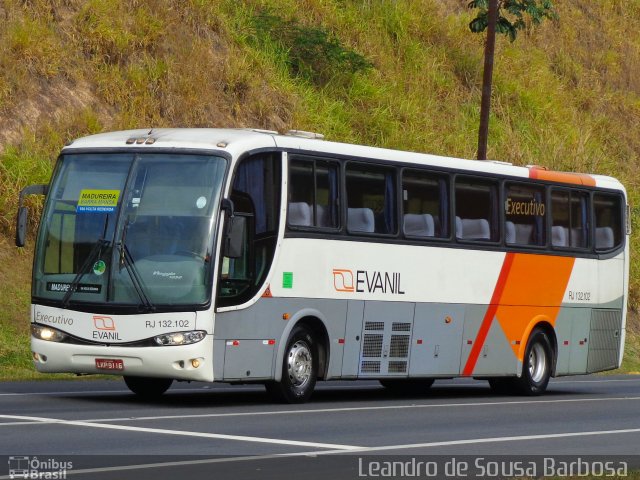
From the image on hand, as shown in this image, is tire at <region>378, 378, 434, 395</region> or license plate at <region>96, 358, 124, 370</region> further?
tire at <region>378, 378, 434, 395</region>

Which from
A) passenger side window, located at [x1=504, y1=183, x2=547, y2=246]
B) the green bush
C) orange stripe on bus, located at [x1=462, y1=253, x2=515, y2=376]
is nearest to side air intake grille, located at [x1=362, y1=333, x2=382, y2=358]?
orange stripe on bus, located at [x1=462, y1=253, x2=515, y2=376]

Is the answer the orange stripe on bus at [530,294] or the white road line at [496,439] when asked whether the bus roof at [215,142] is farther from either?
the white road line at [496,439]

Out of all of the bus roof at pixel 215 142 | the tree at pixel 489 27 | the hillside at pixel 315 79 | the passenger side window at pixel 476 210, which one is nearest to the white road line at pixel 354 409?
the passenger side window at pixel 476 210

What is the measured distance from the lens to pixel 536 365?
906 inches

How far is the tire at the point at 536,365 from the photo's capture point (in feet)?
74.2

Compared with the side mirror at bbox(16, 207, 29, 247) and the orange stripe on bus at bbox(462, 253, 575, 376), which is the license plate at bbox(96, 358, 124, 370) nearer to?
the side mirror at bbox(16, 207, 29, 247)

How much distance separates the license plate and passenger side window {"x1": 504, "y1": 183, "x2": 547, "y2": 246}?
303 inches

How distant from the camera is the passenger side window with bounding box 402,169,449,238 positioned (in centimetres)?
2000

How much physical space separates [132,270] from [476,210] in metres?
6.62

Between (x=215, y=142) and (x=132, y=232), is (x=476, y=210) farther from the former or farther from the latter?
(x=132, y=232)

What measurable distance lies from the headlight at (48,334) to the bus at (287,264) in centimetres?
2

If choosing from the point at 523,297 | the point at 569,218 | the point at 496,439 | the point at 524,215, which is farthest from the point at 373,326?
the point at 569,218

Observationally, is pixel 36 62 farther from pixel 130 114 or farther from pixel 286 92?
pixel 286 92

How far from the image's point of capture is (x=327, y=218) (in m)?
18.5
